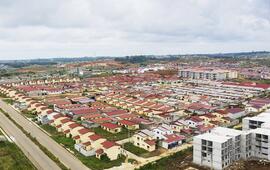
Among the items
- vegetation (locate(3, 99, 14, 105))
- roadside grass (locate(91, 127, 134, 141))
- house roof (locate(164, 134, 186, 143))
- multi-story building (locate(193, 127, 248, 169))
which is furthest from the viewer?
vegetation (locate(3, 99, 14, 105))

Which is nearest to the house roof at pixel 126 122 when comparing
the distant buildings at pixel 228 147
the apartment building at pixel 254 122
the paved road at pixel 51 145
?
the paved road at pixel 51 145

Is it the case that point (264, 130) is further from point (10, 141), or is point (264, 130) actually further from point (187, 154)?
point (10, 141)

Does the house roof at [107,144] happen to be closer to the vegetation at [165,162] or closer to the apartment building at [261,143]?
the vegetation at [165,162]

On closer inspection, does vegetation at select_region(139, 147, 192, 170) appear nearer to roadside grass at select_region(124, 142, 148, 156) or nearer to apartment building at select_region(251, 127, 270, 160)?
roadside grass at select_region(124, 142, 148, 156)

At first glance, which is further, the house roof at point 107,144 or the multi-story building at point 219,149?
the house roof at point 107,144

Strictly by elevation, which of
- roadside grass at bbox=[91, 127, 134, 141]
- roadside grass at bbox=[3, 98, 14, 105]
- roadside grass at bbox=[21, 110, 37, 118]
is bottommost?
roadside grass at bbox=[91, 127, 134, 141]

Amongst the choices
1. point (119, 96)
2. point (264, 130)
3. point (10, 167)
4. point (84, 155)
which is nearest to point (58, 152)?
point (84, 155)

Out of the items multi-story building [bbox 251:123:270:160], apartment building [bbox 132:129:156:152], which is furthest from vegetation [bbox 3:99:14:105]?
multi-story building [bbox 251:123:270:160]
